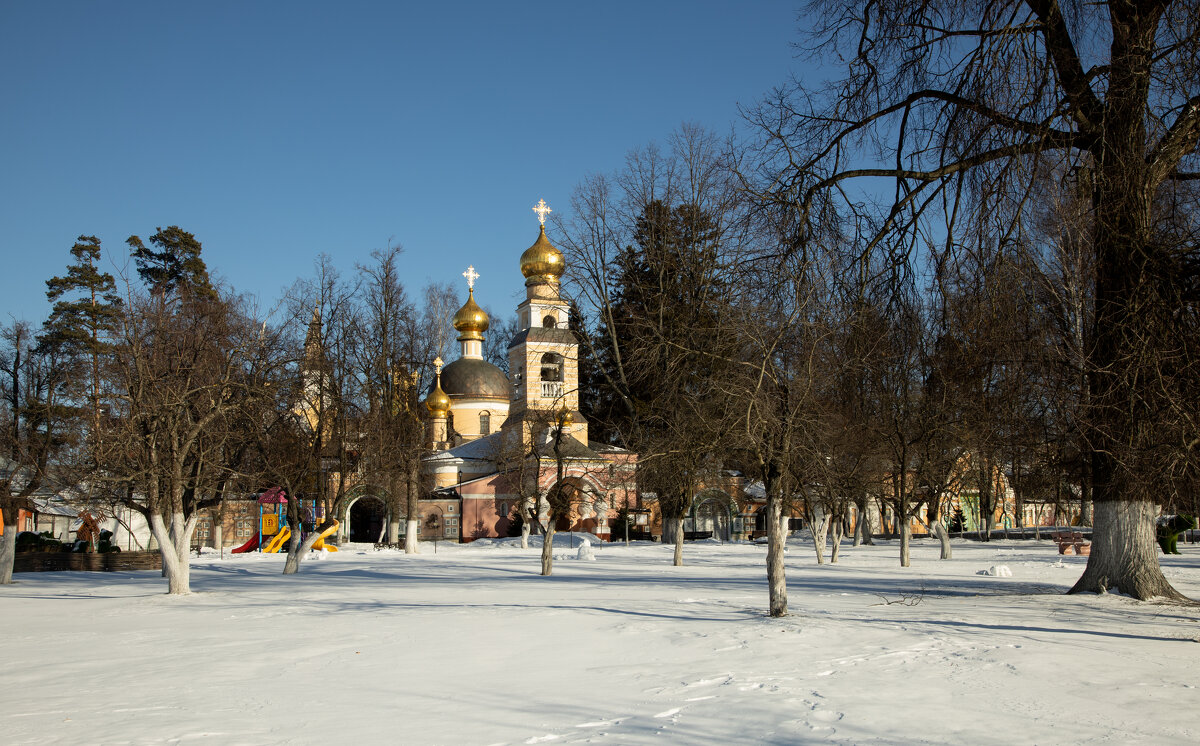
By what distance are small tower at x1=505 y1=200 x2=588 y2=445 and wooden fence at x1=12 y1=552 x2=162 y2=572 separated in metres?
18.8

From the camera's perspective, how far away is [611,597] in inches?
704

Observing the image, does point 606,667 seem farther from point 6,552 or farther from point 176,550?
point 6,552

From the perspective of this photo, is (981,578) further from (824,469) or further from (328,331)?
(328,331)

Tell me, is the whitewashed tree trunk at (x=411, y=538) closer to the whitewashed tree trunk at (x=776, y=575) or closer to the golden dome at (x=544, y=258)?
the golden dome at (x=544, y=258)

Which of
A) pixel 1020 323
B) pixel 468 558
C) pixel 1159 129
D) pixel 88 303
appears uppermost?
pixel 88 303

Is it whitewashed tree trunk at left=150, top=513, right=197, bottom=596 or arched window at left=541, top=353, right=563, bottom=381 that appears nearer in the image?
whitewashed tree trunk at left=150, top=513, right=197, bottom=596

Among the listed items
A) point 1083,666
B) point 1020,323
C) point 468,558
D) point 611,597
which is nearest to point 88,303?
point 468,558

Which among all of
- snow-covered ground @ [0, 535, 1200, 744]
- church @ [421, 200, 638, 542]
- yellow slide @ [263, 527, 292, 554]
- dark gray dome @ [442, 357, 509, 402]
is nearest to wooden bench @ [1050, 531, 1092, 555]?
snow-covered ground @ [0, 535, 1200, 744]

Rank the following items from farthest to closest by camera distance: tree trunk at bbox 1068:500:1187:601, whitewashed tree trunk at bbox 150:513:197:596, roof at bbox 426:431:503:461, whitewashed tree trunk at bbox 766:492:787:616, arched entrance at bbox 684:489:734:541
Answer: roof at bbox 426:431:503:461 < arched entrance at bbox 684:489:734:541 < whitewashed tree trunk at bbox 150:513:197:596 < tree trunk at bbox 1068:500:1187:601 < whitewashed tree trunk at bbox 766:492:787:616

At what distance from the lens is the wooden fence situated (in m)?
28.4

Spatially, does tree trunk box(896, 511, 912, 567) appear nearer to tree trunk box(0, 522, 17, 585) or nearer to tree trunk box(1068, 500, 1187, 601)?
tree trunk box(1068, 500, 1187, 601)

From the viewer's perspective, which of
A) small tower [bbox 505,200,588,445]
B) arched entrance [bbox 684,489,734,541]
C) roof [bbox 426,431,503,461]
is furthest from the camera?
roof [bbox 426,431,503,461]

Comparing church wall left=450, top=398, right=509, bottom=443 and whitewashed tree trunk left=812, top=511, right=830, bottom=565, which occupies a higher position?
church wall left=450, top=398, right=509, bottom=443

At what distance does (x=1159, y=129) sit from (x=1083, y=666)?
251 inches
